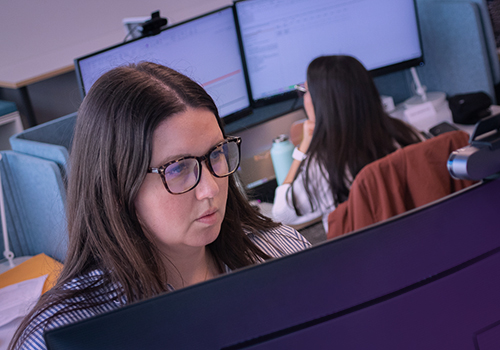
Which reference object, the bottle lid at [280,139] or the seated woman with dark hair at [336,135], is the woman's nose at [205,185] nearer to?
the seated woman with dark hair at [336,135]

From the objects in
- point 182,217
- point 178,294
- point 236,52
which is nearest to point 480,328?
point 178,294

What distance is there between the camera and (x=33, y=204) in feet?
4.61

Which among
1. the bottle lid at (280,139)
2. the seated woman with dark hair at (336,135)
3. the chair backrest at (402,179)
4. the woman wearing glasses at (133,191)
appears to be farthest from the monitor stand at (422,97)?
the woman wearing glasses at (133,191)

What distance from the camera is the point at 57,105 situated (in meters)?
2.71

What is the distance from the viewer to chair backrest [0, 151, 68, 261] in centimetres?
125

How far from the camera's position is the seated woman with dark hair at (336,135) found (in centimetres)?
155

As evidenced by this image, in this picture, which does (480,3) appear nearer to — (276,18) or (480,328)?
(276,18)

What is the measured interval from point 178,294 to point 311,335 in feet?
0.31

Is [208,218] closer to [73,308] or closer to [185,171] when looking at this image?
[185,171]

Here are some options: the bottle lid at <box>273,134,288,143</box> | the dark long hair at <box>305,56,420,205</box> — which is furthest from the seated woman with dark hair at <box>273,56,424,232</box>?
the bottle lid at <box>273,134,288,143</box>

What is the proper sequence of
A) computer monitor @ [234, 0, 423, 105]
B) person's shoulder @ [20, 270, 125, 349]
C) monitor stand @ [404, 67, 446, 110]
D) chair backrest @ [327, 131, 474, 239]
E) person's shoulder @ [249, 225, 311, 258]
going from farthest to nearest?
1. monitor stand @ [404, 67, 446, 110]
2. computer monitor @ [234, 0, 423, 105]
3. chair backrest @ [327, 131, 474, 239]
4. person's shoulder @ [249, 225, 311, 258]
5. person's shoulder @ [20, 270, 125, 349]

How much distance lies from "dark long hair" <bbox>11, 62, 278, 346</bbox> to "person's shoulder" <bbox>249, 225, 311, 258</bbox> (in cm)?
22

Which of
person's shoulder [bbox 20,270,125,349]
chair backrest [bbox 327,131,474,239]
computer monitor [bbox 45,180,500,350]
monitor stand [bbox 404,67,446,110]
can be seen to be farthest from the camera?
monitor stand [bbox 404,67,446,110]

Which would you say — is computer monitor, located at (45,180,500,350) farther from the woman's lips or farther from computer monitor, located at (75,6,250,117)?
computer monitor, located at (75,6,250,117)
